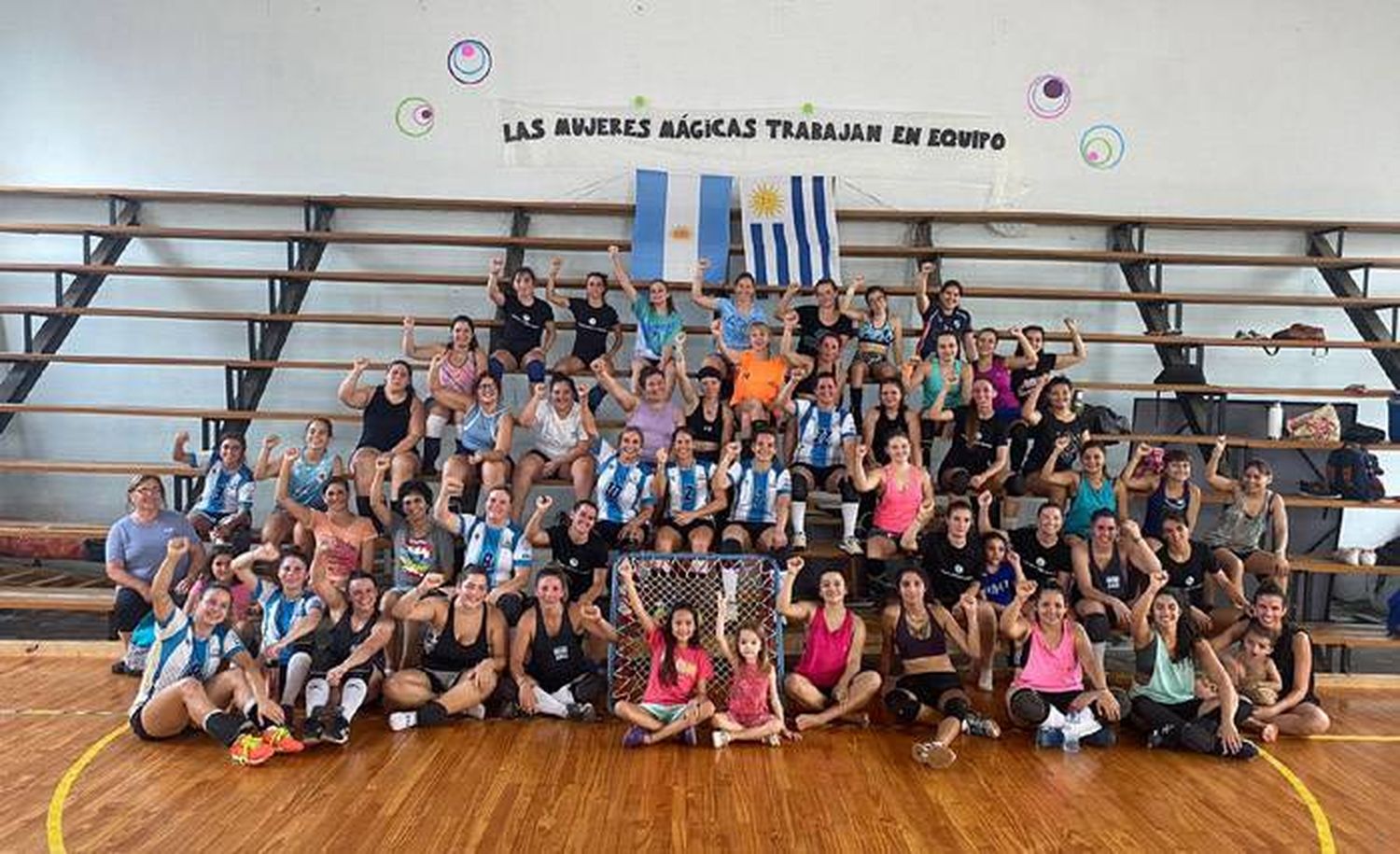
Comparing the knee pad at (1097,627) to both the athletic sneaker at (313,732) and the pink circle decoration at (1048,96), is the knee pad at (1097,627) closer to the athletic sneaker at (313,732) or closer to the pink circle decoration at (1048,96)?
the athletic sneaker at (313,732)

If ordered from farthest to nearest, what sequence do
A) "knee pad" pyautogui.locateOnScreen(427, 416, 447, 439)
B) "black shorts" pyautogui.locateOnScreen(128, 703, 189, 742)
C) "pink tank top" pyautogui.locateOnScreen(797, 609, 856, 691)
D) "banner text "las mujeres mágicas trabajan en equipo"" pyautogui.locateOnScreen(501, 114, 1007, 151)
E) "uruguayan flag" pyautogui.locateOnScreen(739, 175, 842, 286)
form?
"banner text "las mujeres mágicas trabajan en equipo"" pyautogui.locateOnScreen(501, 114, 1007, 151)
"uruguayan flag" pyautogui.locateOnScreen(739, 175, 842, 286)
"knee pad" pyautogui.locateOnScreen(427, 416, 447, 439)
"pink tank top" pyautogui.locateOnScreen(797, 609, 856, 691)
"black shorts" pyautogui.locateOnScreen(128, 703, 189, 742)

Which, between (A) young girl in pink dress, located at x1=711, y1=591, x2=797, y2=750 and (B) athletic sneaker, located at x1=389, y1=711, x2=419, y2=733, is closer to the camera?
(A) young girl in pink dress, located at x1=711, y1=591, x2=797, y2=750

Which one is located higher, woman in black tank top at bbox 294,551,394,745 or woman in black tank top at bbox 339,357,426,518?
woman in black tank top at bbox 339,357,426,518

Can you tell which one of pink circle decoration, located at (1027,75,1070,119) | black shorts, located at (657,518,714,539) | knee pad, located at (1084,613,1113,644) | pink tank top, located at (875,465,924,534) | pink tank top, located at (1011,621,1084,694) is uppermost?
pink circle decoration, located at (1027,75,1070,119)

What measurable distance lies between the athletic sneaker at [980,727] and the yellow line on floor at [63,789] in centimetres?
389

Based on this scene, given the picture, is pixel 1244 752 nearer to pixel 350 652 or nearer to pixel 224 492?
pixel 350 652

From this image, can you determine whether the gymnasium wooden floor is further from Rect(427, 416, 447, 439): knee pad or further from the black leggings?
Rect(427, 416, 447, 439): knee pad

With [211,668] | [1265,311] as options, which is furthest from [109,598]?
[1265,311]

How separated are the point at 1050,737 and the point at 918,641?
2.52 feet

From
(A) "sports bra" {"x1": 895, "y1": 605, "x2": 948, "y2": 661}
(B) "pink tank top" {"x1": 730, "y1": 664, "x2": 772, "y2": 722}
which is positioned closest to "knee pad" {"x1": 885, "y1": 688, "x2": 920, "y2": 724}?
(A) "sports bra" {"x1": 895, "y1": 605, "x2": 948, "y2": 661}

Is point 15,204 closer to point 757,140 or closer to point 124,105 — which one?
point 124,105

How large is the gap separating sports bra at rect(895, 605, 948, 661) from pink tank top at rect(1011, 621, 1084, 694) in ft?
1.38

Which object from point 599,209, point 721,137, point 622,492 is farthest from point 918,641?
point 721,137

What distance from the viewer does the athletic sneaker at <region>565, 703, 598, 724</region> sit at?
14.9 feet
